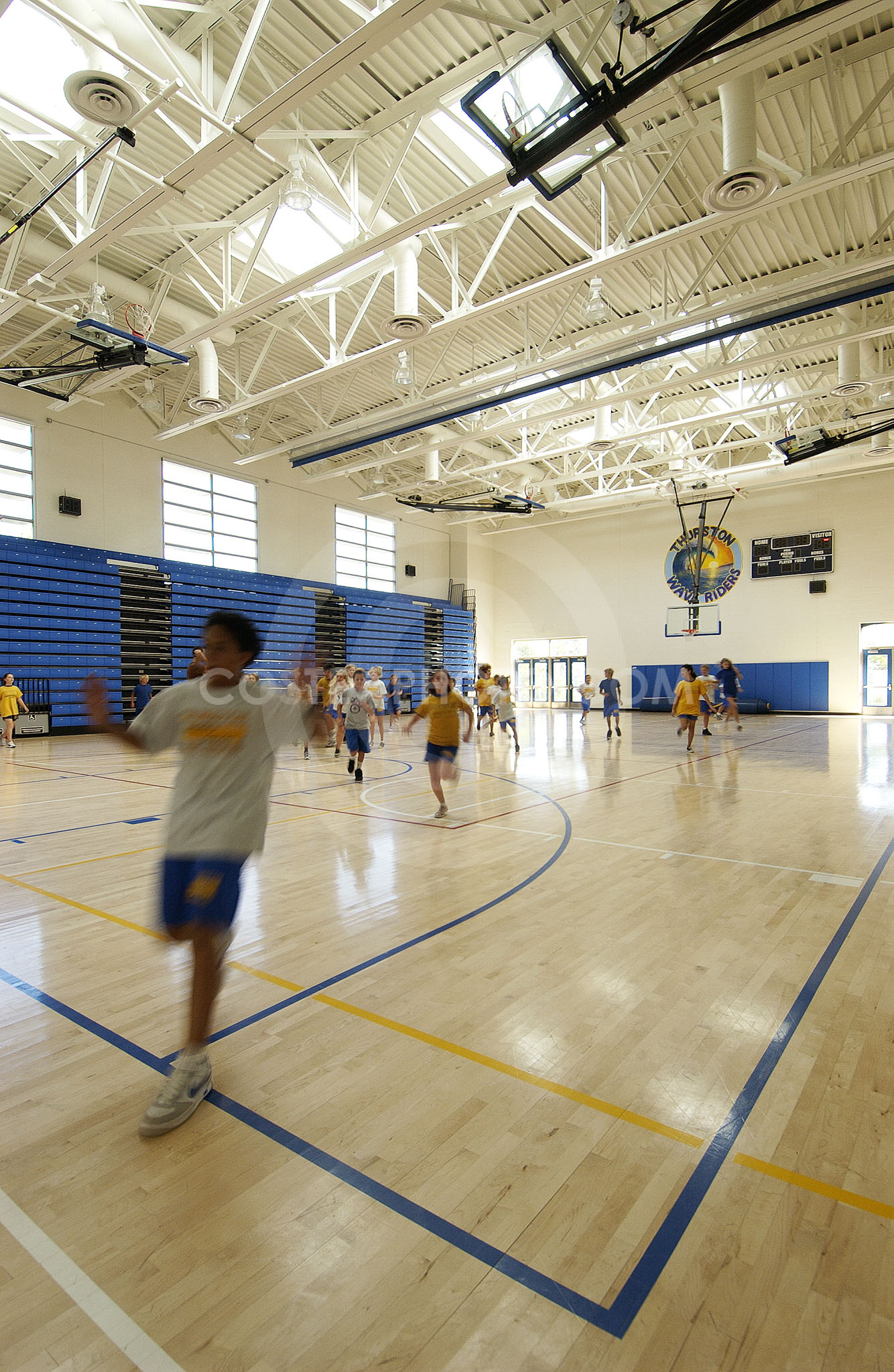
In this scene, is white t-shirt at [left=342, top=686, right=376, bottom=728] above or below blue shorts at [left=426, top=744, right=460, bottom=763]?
above

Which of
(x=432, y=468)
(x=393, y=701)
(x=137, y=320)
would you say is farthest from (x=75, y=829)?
(x=393, y=701)

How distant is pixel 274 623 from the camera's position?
66.4 ft

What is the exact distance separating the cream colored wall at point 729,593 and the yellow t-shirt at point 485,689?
37.8 ft

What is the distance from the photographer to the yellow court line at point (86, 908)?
157 inches

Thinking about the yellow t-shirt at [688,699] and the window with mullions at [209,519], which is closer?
the yellow t-shirt at [688,699]

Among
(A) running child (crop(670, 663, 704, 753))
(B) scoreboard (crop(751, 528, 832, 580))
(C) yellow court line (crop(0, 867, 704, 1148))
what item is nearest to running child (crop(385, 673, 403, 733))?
(A) running child (crop(670, 663, 704, 753))

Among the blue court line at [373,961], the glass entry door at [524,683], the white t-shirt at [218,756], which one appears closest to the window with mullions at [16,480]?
the blue court line at [373,961]

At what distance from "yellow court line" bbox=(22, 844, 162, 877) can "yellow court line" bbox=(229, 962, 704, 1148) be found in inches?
111

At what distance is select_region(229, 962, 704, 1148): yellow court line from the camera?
7.25 feet

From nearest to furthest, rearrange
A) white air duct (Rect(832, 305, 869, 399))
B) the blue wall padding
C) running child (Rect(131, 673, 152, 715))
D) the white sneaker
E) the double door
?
1. the white sneaker
2. white air duct (Rect(832, 305, 869, 399))
3. running child (Rect(131, 673, 152, 715))
4. the blue wall padding
5. the double door

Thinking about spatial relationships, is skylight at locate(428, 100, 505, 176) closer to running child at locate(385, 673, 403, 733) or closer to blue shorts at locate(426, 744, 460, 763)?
blue shorts at locate(426, 744, 460, 763)

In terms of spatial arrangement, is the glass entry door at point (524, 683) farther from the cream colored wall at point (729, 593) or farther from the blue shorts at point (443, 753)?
the blue shorts at point (443, 753)

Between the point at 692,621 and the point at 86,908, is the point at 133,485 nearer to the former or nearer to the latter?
the point at 86,908

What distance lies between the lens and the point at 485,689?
611 inches
